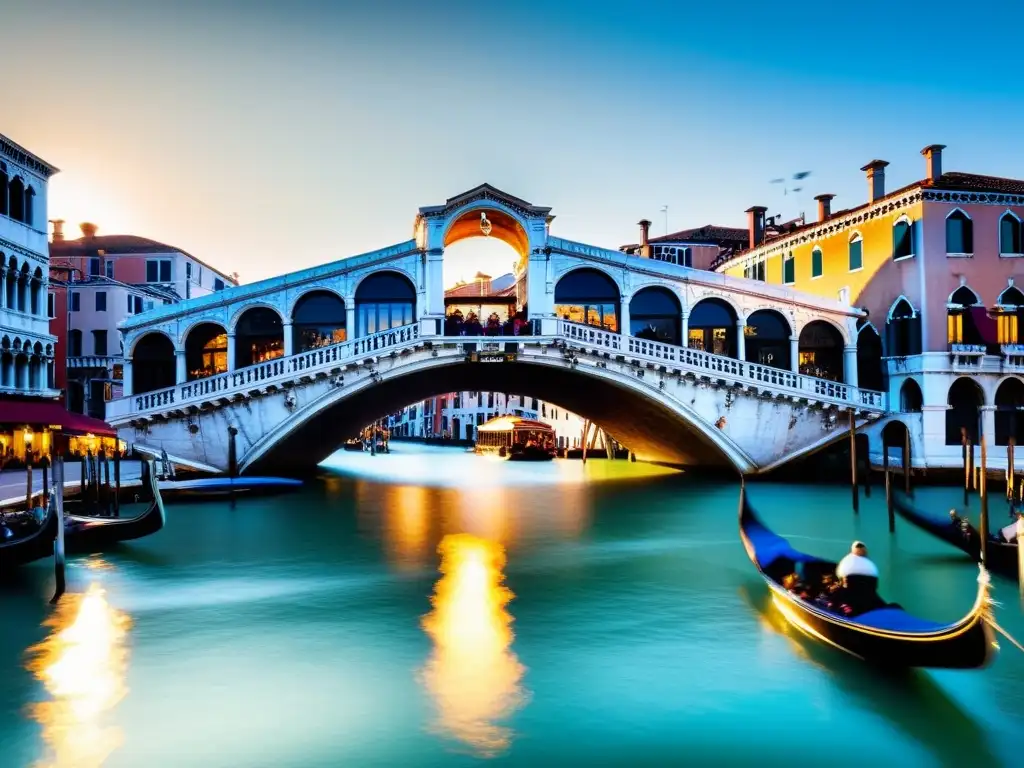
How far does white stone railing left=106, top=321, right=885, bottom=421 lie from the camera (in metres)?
16.0

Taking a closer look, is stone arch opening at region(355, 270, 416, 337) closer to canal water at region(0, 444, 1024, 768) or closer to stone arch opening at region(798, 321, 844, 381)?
canal water at region(0, 444, 1024, 768)

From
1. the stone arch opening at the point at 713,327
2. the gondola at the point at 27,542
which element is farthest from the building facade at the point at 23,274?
the stone arch opening at the point at 713,327

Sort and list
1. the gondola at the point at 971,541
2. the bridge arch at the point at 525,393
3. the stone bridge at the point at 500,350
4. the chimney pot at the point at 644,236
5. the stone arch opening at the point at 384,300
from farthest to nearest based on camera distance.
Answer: the chimney pot at the point at 644,236
the stone arch opening at the point at 384,300
the bridge arch at the point at 525,393
the stone bridge at the point at 500,350
the gondola at the point at 971,541

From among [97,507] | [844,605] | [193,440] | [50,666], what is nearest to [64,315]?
[193,440]

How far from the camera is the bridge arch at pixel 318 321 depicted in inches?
704

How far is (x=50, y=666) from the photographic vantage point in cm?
606

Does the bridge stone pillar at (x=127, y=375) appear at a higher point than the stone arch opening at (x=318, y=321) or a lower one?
lower

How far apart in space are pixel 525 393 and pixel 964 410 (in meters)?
9.74

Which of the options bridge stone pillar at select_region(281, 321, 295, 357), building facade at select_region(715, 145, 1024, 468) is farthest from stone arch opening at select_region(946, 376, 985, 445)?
bridge stone pillar at select_region(281, 321, 295, 357)

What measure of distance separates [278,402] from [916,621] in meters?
12.7

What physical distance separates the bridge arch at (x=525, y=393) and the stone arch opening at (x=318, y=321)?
1391mm

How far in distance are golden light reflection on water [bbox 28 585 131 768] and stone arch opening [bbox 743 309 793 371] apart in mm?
14367

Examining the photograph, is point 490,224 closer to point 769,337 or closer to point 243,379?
point 243,379

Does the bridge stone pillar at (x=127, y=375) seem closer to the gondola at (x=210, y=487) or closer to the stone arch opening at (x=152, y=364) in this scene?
the stone arch opening at (x=152, y=364)
